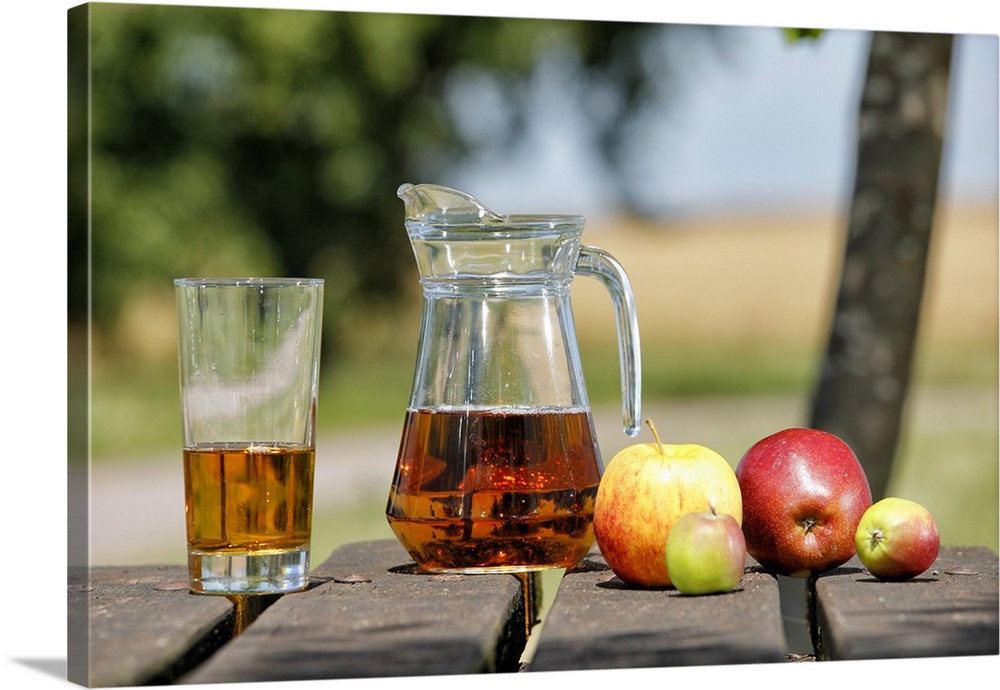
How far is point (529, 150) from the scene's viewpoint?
10.3 metres

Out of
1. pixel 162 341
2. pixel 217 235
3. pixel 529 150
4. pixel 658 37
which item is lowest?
pixel 162 341

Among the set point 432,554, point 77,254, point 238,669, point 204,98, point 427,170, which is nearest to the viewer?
A: point 238,669

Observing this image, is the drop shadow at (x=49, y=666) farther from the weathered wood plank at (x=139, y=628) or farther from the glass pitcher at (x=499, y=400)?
the glass pitcher at (x=499, y=400)

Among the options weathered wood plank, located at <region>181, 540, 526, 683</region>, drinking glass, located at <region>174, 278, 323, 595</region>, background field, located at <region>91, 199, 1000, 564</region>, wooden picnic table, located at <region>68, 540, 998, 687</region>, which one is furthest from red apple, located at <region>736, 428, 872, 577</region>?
background field, located at <region>91, 199, 1000, 564</region>

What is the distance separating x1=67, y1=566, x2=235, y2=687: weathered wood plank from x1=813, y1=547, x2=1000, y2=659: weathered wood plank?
79 cm

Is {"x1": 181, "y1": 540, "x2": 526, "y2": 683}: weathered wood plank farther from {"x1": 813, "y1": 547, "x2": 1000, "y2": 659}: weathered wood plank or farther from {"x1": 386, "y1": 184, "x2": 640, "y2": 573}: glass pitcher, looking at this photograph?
{"x1": 813, "y1": 547, "x2": 1000, "y2": 659}: weathered wood plank

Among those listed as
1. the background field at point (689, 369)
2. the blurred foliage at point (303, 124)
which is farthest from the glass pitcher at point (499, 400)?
the blurred foliage at point (303, 124)

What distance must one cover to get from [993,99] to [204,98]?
694 cm

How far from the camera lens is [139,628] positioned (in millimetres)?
1816

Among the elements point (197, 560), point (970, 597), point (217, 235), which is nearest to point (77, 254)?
point (197, 560)

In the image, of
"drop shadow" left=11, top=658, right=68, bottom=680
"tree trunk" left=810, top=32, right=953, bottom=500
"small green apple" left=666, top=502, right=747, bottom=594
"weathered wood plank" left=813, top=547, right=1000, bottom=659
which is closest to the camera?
"weathered wood plank" left=813, top=547, right=1000, bottom=659

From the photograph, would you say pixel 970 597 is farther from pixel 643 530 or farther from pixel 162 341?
pixel 162 341

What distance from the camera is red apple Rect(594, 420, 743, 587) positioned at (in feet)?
6.69

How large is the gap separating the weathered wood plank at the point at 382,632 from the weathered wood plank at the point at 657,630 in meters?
0.08
